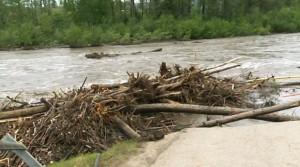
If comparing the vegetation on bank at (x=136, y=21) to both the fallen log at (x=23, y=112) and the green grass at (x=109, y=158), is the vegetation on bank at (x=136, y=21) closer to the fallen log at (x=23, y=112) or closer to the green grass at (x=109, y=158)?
the fallen log at (x=23, y=112)

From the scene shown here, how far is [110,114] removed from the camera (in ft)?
25.1

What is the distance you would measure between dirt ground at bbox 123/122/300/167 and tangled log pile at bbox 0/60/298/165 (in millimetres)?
558

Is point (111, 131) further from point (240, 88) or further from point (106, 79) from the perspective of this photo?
point (106, 79)

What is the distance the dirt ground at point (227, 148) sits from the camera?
586cm

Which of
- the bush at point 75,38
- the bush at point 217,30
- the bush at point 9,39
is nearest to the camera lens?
the bush at point 75,38

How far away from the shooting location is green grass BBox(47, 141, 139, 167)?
6078 mm

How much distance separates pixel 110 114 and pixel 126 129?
44 cm

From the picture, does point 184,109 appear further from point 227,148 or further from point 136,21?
point 136,21

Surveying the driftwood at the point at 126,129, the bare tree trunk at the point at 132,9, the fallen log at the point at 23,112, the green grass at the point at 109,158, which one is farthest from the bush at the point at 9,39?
the green grass at the point at 109,158

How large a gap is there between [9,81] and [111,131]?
12155 millimetres

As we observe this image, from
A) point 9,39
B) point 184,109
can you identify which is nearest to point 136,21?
point 9,39

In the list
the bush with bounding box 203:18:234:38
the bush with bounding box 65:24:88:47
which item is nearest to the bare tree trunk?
the bush with bounding box 203:18:234:38

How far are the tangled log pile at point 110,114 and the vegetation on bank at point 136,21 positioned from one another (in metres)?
30.9

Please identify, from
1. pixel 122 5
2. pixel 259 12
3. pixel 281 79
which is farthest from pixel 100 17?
pixel 281 79
